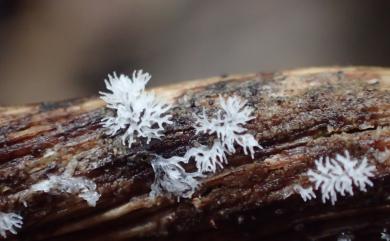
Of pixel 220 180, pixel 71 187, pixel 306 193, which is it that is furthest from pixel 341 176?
pixel 71 187

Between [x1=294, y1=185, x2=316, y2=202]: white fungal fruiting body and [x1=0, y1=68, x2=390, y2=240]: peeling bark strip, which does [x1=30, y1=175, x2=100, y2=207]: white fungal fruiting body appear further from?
[x1=294, y1=185, x2=316, y2=202]: white fungal fruiting body

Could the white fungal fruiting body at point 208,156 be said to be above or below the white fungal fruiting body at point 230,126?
below

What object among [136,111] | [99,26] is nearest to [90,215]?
[136,111]

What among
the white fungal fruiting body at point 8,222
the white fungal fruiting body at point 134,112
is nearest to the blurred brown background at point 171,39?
the white fungal fruiting body at point 134,112

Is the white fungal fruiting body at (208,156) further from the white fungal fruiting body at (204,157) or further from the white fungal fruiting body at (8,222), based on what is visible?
the white fungal fruiting body at (8,222)

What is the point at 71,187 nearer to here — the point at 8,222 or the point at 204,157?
the point at 8,222

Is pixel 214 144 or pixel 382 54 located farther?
pixel 382 54

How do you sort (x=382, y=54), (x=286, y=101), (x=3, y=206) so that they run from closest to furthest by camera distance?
(x=3, y=206) → (x=286, y=101) → (x=382, y=54)

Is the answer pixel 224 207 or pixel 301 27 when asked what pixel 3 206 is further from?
pixel 301 27
